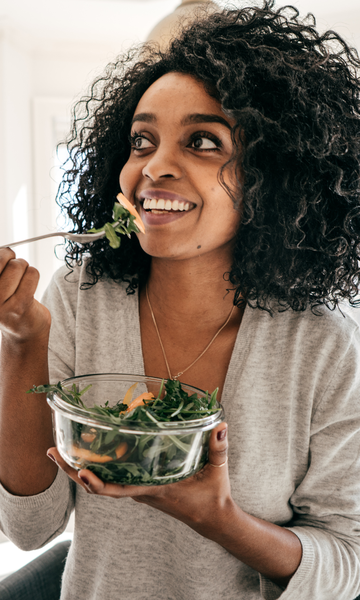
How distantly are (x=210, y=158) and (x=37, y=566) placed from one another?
49.4 inches

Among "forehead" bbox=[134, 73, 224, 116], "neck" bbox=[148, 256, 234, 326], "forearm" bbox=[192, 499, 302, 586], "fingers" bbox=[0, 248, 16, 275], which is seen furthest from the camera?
"neck" bbox=[148, 256, 234, 326]

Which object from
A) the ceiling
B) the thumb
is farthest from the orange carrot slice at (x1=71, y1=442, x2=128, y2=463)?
the ceiling

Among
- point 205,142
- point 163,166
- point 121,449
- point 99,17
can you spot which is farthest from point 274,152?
point 99,17

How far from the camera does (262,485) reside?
112 centimetres

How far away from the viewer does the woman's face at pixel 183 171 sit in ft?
3.34

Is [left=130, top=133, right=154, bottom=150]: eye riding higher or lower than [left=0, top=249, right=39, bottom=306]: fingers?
higher

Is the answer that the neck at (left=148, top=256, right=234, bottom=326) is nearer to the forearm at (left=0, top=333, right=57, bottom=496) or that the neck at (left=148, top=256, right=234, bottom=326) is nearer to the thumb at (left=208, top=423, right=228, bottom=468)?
the forearm at (left=0, top=333, right=57, bottom=496)

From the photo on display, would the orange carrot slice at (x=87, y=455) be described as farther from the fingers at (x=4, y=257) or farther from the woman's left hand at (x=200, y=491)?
the fingers at (x=4, y=257)

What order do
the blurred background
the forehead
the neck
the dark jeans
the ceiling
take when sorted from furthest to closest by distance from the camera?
the blurred background → the ceiling → the dark jeans → the neck → the forehead

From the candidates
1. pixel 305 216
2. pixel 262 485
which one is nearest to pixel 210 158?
pixel 305 216

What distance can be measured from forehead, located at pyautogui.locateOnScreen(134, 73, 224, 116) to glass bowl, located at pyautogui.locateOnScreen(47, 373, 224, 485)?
630 millimetres

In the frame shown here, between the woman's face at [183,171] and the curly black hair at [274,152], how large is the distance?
32 mm

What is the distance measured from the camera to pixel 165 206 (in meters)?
1.02

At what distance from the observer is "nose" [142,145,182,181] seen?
1.00 m
